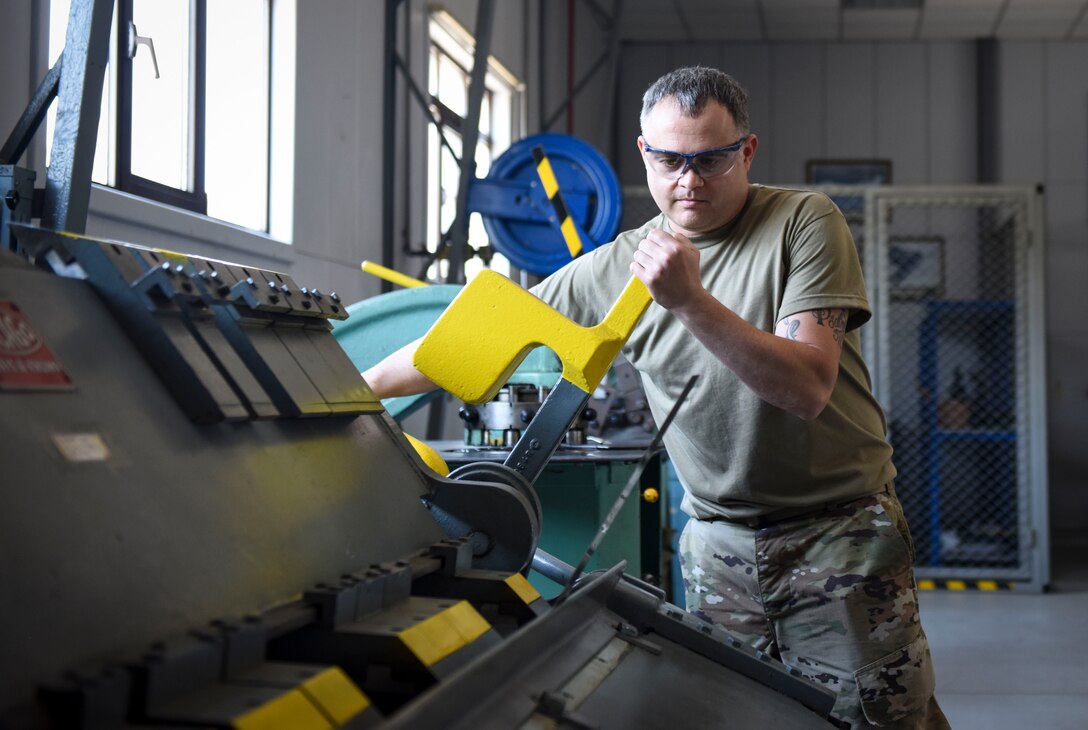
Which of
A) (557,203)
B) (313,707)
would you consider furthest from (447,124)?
(313,707)

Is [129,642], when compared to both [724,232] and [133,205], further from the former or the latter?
[133,205]

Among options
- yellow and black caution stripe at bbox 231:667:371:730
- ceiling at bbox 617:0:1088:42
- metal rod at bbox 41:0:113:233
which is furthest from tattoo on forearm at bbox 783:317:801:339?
ceiling at bbox 617:0:1088:42

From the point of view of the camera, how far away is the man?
5.46ft

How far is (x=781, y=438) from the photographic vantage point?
174 centimetres

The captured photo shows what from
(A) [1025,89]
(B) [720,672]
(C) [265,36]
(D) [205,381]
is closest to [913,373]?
(A) [1025,89]

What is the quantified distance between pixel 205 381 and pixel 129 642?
0.29 m

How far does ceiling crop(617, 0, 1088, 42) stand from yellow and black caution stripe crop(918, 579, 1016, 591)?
3.88 m

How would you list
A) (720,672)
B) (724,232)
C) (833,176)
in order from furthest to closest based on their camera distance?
(833,176)
(724,232)
(720,672)

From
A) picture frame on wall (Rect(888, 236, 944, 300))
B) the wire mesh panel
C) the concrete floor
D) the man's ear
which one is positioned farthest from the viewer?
picture frame on wall (Rect(888, 236, 944, 300))

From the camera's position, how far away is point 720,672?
140 cm

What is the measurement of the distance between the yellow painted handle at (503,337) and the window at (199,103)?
1468 millimetres

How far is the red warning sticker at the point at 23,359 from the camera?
2.70ft

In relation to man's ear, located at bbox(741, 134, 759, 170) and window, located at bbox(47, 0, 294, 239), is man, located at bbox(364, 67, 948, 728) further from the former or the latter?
window, located at bbox(47, 0, 294, 239)

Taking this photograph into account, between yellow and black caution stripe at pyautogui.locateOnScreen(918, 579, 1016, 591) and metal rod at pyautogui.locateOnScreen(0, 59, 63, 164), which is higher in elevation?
metal rod at pyautogui.locateOnScreen(0, 59, 63, 164)
